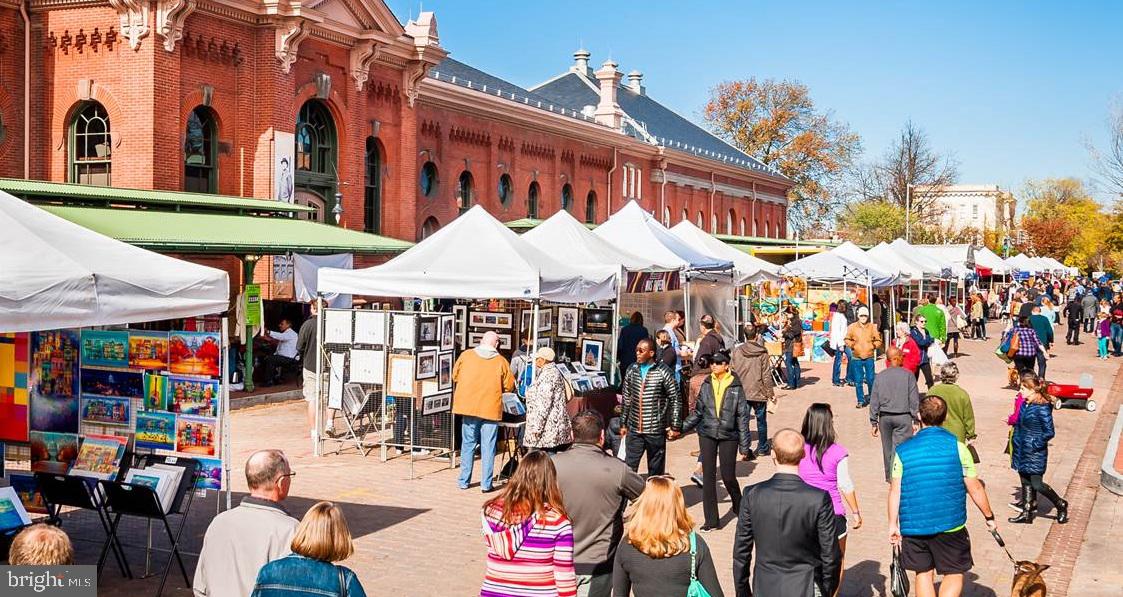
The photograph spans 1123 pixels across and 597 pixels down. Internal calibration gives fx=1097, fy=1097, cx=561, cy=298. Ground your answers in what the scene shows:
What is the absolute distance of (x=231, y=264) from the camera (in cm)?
2369

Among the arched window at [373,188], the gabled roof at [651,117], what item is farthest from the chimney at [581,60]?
the arched window at [373,188]

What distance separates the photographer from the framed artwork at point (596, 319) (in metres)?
17.4

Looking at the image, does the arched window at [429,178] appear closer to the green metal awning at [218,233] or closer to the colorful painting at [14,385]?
the green metal awning at [218,233]

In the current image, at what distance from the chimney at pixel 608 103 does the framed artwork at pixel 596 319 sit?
3186 centimetres

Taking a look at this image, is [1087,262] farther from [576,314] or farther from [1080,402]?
[576,314]

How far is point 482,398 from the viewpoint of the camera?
12289mm

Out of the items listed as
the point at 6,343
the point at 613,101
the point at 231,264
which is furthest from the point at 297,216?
the point at 613,101

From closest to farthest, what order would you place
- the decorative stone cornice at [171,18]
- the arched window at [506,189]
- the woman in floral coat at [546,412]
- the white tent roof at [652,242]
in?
the woman in floral coat at [546,412]
the white tent roof at [652,242]
the decorative stone cornice at [171,18]
the arched window at [506,189]

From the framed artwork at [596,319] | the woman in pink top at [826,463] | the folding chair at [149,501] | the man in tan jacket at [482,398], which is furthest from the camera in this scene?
the framed artwork at [596,319]

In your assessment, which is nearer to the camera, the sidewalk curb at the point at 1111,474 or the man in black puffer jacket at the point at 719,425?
the man in black puffer jacket at the point at 719,425

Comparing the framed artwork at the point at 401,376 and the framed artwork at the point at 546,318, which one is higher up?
the framed artwork at the point at 546,318

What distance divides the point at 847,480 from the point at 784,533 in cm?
183

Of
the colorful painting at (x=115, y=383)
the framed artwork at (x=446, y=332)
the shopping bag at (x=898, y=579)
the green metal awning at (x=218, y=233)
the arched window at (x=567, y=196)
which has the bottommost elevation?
the shopping bag at (x=898, y=579)

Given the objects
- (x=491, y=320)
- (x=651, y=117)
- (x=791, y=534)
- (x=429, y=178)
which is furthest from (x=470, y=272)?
(x=651, y=117)
